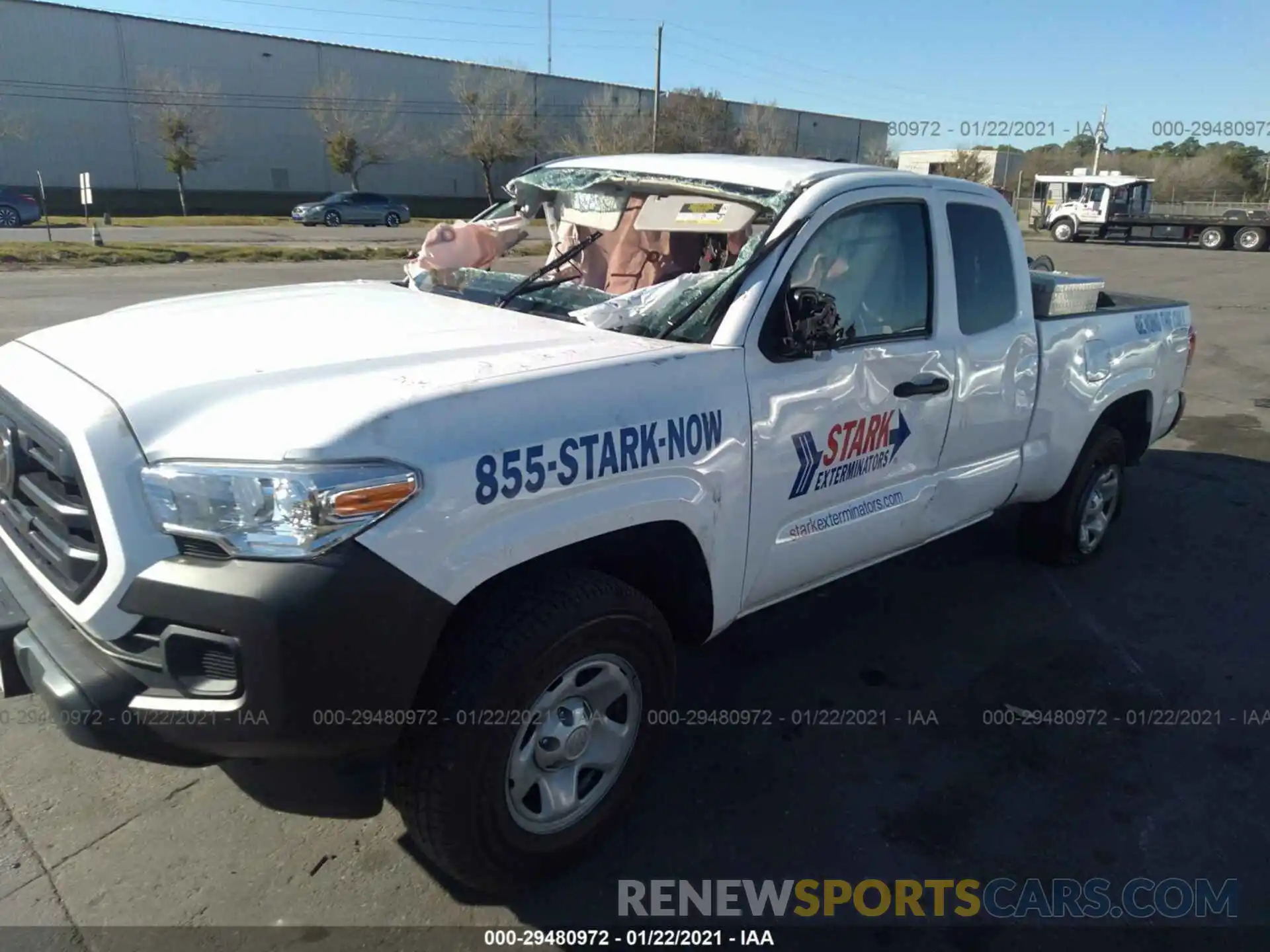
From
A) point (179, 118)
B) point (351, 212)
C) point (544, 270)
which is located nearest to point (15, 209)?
point (351, 212)

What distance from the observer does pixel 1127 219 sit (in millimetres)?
34688

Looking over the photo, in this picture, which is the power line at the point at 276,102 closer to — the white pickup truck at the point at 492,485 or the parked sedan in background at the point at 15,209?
the parked sedan in background at the point at 15,209

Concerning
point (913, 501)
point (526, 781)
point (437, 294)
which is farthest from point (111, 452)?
point (913, 501)

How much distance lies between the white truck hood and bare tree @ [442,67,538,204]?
5845 cm

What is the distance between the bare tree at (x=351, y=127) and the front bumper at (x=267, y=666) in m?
58.2

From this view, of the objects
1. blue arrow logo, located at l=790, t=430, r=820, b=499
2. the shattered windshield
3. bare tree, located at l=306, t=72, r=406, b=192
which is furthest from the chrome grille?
bare tree, located at l=306, t=72, r=406, b=192

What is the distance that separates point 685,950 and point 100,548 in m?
1.82

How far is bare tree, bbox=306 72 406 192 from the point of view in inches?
2167

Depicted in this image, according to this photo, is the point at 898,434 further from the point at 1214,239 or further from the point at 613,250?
the point at 1214,239

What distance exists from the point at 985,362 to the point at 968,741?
151 centimetres

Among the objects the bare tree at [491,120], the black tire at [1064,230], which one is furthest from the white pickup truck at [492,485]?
the bare tree at [491,120]

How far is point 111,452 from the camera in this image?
2.14 metres

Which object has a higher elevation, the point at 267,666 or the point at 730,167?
the point at 730,167
